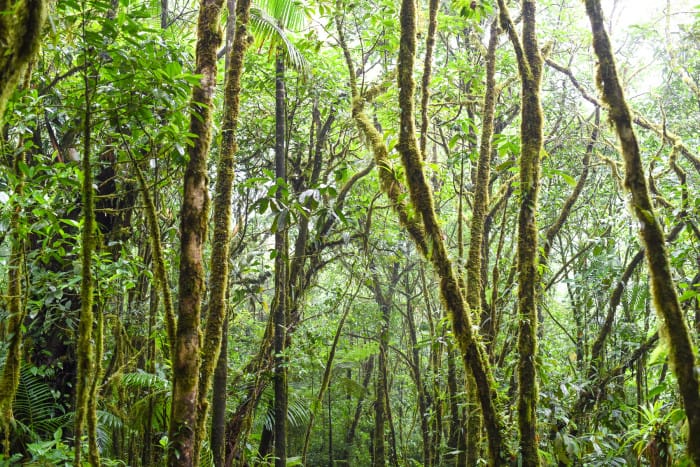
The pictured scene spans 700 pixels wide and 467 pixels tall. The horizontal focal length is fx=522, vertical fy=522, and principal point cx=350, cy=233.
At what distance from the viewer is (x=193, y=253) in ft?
9.10

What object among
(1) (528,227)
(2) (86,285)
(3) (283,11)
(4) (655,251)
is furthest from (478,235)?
(3) (283,11)

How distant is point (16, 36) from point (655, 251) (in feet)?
8.99

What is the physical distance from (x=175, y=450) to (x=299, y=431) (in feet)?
29.9

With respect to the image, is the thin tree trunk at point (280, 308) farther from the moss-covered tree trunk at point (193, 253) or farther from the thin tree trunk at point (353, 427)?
the thin tree trunk at point (353, 427)

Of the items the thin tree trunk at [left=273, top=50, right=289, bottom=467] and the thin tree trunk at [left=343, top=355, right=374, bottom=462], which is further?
the thin tree trunk at [left=343, top=355, right=374, bottom=462]

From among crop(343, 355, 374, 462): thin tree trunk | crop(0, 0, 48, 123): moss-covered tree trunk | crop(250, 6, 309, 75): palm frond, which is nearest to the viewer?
crop(0, 0, 48, 123): moss-covered tree trunk

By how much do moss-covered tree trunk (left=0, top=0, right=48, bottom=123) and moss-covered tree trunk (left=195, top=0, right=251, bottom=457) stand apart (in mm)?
1670

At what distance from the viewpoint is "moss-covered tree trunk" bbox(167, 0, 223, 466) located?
2605 millimetres

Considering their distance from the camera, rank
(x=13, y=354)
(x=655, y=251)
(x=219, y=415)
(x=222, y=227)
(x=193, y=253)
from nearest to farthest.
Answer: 1. (x=655, y=251)
2. (x=193, y=253)
3. (x=222, y=227)
4. (x=13, y=354)
5. (x=219, y=415)

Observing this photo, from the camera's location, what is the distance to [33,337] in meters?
5.23

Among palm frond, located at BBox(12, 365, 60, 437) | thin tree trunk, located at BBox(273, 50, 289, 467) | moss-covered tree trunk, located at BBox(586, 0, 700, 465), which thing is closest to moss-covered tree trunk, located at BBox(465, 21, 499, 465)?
moss-covered tree trunk, located at BBox(586, 0, 700, 465)

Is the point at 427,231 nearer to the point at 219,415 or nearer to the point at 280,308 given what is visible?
the point at 219,415

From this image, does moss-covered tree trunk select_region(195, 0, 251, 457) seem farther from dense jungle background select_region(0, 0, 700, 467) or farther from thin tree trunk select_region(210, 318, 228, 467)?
thin tree trunk select_region(210, 318, 228, 467)

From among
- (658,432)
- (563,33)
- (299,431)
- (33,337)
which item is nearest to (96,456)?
(33,337)
